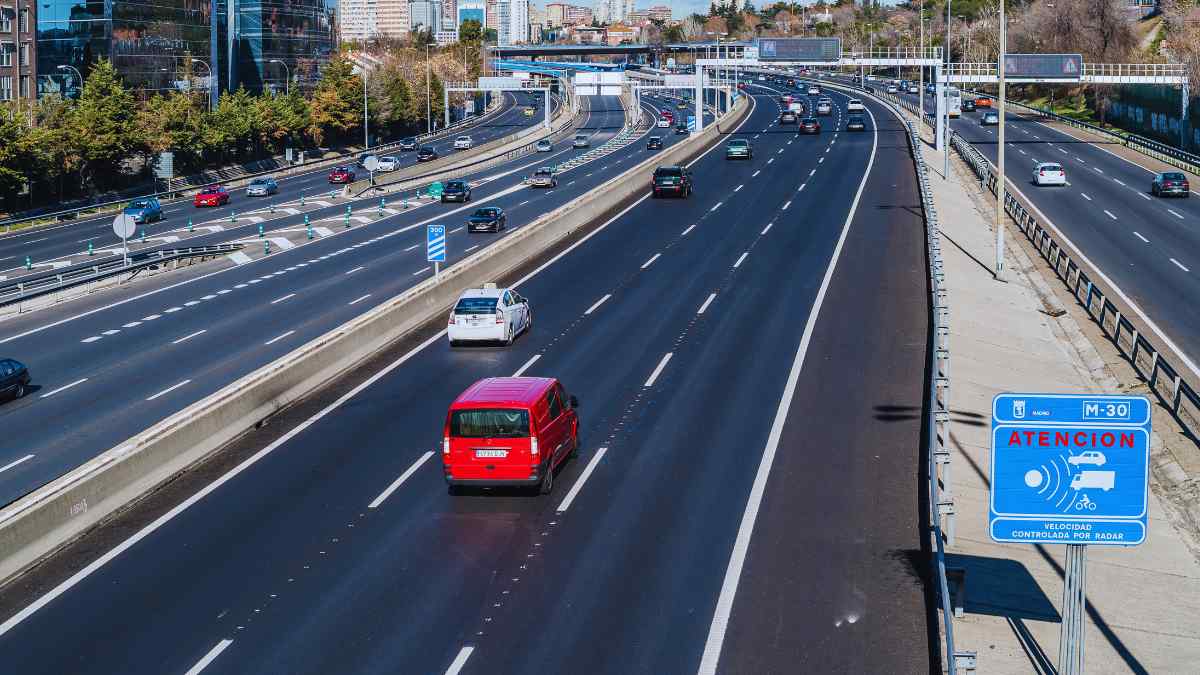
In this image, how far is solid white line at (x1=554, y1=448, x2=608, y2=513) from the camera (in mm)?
21734

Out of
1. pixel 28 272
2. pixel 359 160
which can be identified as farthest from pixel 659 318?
A: pixel 359 160

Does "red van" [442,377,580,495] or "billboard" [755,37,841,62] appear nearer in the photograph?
"red van" [442,377,580,495]

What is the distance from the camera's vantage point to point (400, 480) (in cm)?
2333

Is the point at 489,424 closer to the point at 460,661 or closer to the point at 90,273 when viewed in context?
→ the point at 460,661

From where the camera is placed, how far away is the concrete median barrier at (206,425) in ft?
64.8

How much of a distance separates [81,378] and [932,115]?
84.0 metres

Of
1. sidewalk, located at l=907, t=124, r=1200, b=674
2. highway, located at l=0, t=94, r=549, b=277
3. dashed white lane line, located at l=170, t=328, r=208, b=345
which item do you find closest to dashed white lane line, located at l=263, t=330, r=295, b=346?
dashed white lane line, located at l=170, t=328, r=208, b=345

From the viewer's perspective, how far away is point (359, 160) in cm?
12069

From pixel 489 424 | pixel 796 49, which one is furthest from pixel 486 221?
pixel 796 49

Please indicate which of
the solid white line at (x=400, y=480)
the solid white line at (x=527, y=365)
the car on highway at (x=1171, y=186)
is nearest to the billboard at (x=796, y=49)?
the car on highway at (x=1171, y=186)

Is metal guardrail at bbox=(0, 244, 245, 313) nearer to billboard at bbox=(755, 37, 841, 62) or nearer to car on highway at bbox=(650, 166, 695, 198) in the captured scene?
car on highway at bbox=(650, 166, 695, 198)

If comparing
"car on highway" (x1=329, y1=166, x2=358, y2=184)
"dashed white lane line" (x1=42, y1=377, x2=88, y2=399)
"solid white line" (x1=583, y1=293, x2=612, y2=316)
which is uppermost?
"car on highway" (x1=329, y1=166, x2=358, y2=184)

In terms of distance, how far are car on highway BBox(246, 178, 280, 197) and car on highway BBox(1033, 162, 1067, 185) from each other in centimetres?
4833

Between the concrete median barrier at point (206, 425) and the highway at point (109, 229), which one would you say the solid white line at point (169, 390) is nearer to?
the concrete median barrier at point (206, 425)
